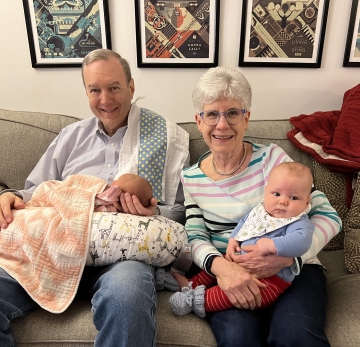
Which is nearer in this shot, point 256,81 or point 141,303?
point 141,303

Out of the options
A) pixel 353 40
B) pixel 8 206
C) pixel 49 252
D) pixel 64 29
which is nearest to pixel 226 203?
pixel 49 252

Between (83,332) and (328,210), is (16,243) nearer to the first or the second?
(83,332)

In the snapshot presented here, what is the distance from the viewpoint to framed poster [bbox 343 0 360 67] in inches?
73.4

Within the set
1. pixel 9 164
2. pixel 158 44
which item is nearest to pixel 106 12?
pixel 158 44

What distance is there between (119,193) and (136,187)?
71 millimetres

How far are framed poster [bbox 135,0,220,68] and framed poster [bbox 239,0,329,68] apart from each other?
0.62ft

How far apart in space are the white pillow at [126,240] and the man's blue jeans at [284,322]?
11.7 inches

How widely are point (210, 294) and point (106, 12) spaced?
Answer: 1633 millimetres

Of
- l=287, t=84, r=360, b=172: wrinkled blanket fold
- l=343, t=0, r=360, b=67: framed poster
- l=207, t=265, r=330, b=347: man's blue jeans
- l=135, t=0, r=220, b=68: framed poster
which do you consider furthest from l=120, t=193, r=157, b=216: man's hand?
l=343, t=0, r=360, b=67: framed poster

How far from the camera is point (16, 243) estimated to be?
47.8 inches

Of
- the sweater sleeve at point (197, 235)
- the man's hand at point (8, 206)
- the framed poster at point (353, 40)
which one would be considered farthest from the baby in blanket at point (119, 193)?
the framed poster at point (353, 40)

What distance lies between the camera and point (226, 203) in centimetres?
136

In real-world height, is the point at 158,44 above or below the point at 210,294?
above

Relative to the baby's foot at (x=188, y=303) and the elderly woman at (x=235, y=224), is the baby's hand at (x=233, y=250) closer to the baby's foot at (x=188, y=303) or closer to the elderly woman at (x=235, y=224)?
the elderly woman at (x=235, y=224)
